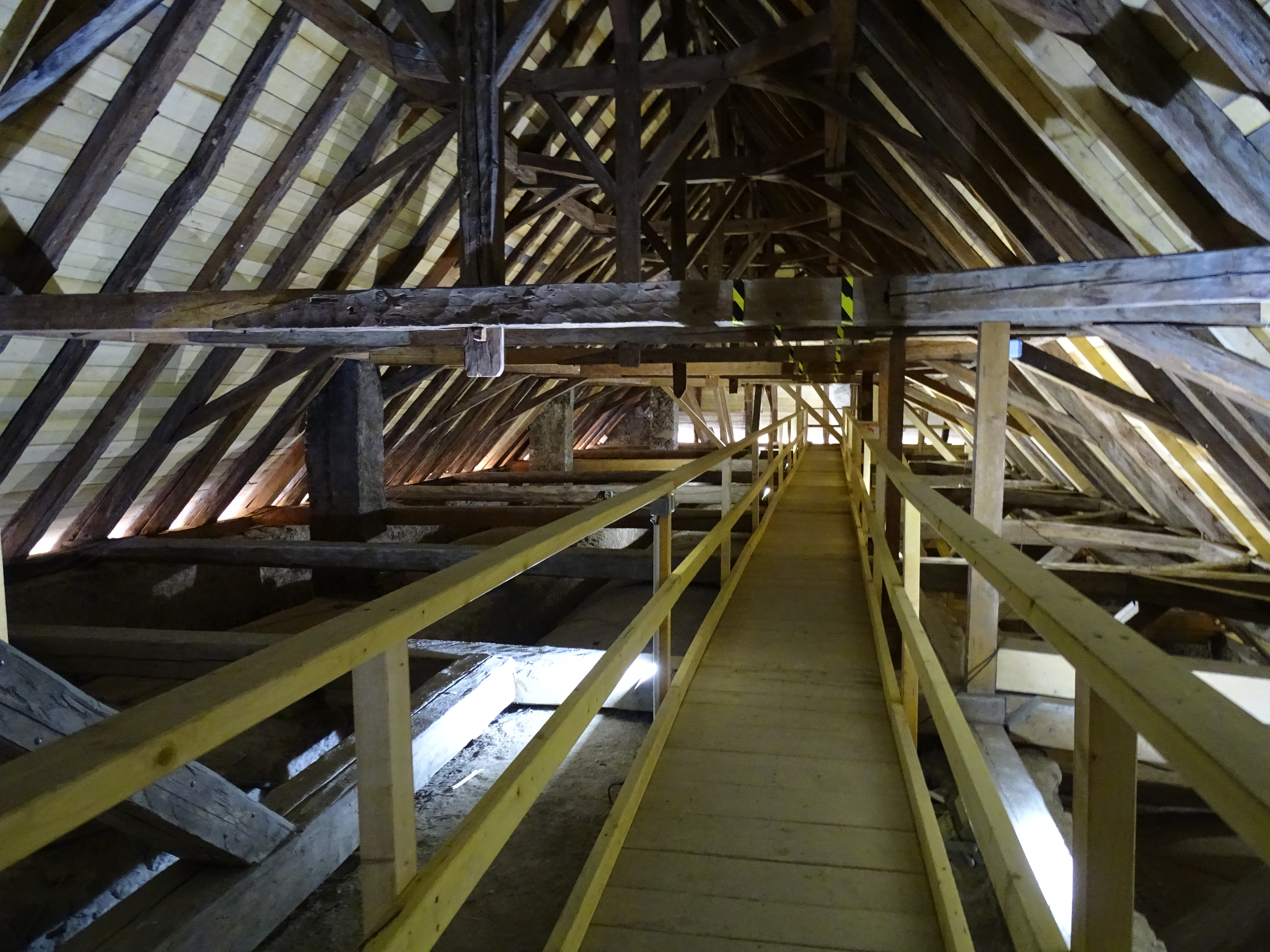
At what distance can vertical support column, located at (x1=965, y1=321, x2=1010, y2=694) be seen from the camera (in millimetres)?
4184

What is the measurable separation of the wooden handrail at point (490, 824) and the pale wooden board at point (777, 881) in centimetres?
54

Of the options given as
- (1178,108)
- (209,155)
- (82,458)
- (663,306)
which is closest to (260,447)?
(82,458)

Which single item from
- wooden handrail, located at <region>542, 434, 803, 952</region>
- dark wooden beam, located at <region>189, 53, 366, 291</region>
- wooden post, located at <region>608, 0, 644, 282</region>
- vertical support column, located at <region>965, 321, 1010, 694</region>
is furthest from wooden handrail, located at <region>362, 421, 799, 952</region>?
dark wooden beam, located at <region>189, 53, 366, 291</region>

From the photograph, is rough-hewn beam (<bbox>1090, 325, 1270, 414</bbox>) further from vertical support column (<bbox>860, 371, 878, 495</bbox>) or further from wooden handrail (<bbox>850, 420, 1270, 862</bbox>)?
wooden handrail (<bbox>850, 420, 1270, 862</bbox>)

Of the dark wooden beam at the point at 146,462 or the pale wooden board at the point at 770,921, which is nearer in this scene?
the pale wooden board at the point at 770,921

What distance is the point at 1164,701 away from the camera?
757mm

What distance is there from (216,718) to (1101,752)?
3.19 feet

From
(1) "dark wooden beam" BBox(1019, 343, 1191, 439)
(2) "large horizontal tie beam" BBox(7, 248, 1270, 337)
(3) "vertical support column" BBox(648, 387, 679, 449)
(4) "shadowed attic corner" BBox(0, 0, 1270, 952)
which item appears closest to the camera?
(4) "shadowed attic corner" BBox(0, 0, 1270, 952)

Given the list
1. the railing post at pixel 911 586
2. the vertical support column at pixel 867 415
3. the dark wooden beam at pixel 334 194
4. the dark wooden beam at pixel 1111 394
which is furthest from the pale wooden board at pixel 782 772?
the dark wooden beam at pixel 334 194

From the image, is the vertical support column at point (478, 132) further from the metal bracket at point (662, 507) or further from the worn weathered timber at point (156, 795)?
the worn weathered timber at point (156, 795)

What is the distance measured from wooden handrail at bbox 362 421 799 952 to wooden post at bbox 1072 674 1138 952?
774mm

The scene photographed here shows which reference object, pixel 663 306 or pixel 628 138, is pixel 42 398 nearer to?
pixel 663 306

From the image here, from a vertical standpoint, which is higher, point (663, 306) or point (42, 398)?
point (663, 306)

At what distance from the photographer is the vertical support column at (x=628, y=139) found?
5027 millimetres
